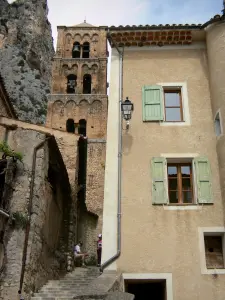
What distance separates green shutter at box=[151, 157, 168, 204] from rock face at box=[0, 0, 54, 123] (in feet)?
118

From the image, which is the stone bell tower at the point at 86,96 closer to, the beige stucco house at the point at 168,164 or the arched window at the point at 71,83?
the arched window at the point at 71,83

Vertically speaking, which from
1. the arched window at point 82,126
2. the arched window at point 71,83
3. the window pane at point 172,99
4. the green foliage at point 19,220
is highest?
the arched window at point 71,83

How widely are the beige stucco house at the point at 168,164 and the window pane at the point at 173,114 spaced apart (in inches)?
1.1

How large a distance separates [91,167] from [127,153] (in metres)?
22.3

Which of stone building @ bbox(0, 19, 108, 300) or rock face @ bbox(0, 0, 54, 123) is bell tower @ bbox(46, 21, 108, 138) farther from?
rock face @ bbox(0, 0, 54, 123)

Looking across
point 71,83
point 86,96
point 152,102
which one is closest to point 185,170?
point 152,102

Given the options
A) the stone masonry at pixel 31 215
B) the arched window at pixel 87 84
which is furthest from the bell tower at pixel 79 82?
the stone masonry at pixel 31 215

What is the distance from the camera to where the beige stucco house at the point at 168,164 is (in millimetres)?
9367

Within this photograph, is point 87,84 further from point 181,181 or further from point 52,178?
point 181,181

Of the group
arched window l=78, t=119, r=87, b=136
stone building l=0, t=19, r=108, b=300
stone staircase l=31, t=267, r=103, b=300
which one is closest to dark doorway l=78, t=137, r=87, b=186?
stone building l=0, t=19, r=108, b=300

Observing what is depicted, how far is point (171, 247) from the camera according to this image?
945 centimetres

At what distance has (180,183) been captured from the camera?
10.2 meters

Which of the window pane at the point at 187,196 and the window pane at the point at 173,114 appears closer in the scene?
the window pane at the point at 187,196

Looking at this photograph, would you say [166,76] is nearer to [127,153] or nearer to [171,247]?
[127,153]
